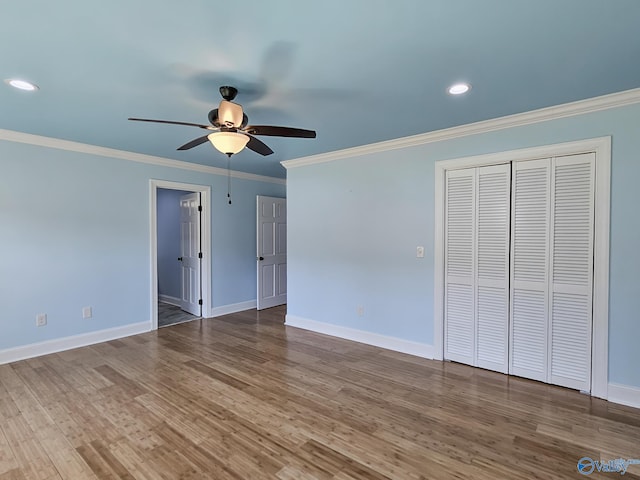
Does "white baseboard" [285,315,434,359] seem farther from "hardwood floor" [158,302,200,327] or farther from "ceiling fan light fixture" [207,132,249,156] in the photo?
"ceiling fan light fixture" [207,132,249,156]

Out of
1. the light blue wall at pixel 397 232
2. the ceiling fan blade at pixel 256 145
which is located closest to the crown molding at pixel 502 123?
the light blue wall at pixel 397 232

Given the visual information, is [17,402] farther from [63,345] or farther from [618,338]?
[618,338]

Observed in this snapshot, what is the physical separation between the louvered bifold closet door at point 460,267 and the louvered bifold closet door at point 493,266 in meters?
0.07

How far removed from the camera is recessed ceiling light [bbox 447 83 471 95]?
2316 millimetres

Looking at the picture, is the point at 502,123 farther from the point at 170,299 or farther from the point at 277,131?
the point at 170,299

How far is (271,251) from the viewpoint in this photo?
5.88 meters

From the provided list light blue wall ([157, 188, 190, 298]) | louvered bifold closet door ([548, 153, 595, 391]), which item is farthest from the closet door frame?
light blue wall ([157, 188, 190, 298])

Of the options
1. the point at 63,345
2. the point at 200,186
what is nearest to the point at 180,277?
the point at 200,186

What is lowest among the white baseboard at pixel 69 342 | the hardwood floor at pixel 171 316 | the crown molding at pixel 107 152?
the hardwood floor at pixel 171 316

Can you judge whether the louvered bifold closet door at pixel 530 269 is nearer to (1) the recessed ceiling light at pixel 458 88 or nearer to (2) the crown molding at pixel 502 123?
(2) the crown molding at pixel 502 123

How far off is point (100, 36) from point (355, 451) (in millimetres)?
2813

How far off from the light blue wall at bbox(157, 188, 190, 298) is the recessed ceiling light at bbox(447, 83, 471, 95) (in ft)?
16.2

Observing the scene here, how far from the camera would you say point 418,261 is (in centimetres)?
360

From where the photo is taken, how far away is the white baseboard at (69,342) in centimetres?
345
